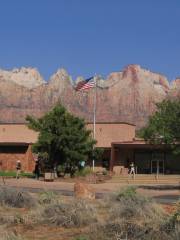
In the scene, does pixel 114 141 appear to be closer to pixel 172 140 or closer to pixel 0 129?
pixel 0 129

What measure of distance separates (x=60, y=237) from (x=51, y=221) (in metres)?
2.23

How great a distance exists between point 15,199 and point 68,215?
5.63 m

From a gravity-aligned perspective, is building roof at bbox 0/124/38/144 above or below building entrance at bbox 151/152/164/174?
above

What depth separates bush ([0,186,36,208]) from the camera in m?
20.3

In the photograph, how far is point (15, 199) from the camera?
20562 mm

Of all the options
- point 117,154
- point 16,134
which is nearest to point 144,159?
point 117,154

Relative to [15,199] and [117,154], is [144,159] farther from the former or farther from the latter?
[15,199]

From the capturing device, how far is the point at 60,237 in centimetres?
1301

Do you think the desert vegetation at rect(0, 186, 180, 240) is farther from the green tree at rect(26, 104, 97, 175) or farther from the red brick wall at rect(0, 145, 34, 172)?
the red brick wall at rect(0, 145, 34, 172)

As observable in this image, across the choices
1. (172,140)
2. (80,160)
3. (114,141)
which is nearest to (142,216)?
(172,140)

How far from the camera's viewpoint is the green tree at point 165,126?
127 feet

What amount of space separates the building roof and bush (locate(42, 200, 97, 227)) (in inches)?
2555

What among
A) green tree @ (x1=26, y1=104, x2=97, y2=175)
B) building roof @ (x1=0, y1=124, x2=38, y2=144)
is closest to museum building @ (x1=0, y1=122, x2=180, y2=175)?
building roof @ (x1=0, y1=124, x2=38, y2=144)

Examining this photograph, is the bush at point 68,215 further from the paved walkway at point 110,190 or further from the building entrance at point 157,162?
the building entrance at point 157,162
